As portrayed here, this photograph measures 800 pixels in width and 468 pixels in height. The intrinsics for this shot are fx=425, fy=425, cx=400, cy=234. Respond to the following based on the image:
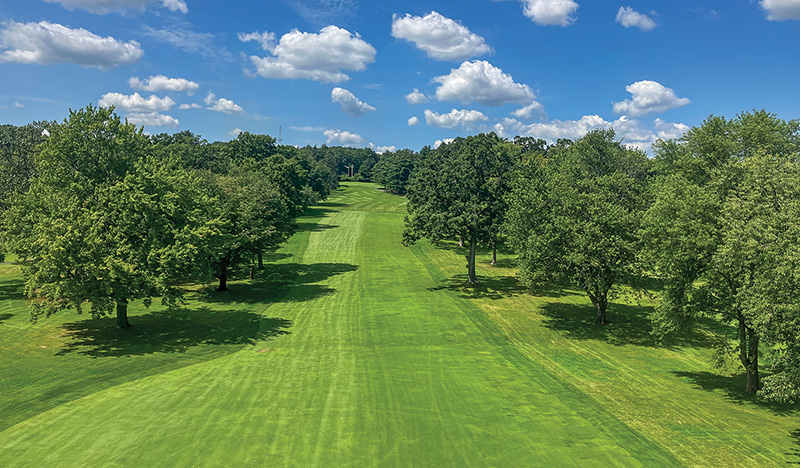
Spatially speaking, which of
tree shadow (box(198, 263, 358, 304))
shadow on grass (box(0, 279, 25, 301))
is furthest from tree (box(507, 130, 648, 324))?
shadow on grass (box(0, 279, 25, 301))

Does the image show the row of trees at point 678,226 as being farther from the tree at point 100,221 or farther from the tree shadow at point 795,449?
the tree at point 100,221

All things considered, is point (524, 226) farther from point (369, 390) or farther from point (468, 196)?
point (369, 390)

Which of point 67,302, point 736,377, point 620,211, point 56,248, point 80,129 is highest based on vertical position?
point 80,129

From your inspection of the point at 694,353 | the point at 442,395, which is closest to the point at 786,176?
the point at 694,353

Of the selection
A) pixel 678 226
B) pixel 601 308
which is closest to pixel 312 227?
pixel 601 308

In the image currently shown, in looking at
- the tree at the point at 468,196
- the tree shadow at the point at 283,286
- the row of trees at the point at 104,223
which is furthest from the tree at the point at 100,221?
Answer: the tree at the point at 468,196

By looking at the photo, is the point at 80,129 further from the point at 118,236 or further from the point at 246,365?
the point at 246,365
